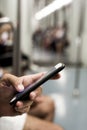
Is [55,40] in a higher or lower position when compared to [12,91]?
lower

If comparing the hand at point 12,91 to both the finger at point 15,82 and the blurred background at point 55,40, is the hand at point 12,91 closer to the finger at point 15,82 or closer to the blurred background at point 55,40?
the finger at point 15,82

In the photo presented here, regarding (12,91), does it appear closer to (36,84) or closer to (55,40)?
(36,84)

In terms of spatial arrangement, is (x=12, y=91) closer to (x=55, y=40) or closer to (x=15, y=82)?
(x=15, y=82)

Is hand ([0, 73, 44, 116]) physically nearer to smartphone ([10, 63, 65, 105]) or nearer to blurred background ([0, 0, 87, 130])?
smartphone ([10, 63, 65, 105])

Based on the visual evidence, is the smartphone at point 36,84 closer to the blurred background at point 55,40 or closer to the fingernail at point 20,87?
the fingernail at point 20,87

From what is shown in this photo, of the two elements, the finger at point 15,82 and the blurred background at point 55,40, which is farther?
the blurred background at point 55,40

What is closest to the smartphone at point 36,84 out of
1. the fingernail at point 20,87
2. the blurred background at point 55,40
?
the fingernail at point 20,87

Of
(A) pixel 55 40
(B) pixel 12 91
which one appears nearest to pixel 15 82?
(B) pixel 12 91

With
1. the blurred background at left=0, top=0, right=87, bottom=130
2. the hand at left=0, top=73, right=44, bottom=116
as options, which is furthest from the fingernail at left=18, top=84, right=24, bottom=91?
the blurred background at left=0, top=0, right=87, bottom=130

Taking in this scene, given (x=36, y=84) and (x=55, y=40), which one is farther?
(x=55, y=40)

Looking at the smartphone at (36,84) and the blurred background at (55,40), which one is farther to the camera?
the blurred background at (55,40)

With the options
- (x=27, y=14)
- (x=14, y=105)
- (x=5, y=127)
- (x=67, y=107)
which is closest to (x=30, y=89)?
(x=14, y=105)

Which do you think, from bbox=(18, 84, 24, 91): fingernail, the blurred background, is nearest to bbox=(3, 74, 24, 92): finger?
bbox=(18, 84, 24, 91): fingernail

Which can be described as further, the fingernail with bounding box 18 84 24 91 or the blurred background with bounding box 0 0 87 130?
the blurred background with bounding box 0 0 87 130
